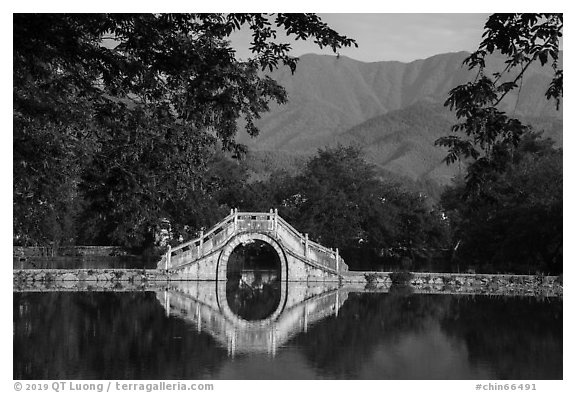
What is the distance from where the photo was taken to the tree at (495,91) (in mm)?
11273

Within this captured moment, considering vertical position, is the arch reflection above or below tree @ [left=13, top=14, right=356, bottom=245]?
below

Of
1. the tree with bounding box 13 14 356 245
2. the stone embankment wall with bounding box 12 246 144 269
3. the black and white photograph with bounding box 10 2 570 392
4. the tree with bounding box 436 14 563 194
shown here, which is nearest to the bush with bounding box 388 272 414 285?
the black and white photograph with bounding box 10 2 570 392

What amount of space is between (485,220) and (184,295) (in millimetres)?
22208

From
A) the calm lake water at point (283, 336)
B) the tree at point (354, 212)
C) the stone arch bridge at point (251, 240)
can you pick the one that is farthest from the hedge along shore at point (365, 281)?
the tree at point (354, 212)

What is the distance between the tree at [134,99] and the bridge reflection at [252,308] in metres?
5.67

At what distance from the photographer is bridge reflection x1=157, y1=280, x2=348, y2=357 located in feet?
77.8

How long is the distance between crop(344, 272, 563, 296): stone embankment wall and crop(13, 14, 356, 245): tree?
2325 cm

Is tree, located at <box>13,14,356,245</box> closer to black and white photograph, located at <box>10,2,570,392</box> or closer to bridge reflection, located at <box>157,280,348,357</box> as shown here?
black and white photograph, located at <box>10,2,570,392</box>

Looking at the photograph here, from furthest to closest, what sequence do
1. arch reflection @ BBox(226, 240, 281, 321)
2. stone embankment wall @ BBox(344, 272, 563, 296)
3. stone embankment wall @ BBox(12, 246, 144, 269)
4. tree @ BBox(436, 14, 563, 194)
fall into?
1. stone embankment wall @ BBox(12, 246, 144, 269)
2. stone embankment wall @ BBox(344, 272, 563, 296)
3. arch reflection @ BBox(226, 240, 281, 321)
4. tree @ BBox(436, 14, 563, 194)

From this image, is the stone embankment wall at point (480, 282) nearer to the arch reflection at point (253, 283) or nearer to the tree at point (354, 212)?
the arch reflection at point (253, 283)

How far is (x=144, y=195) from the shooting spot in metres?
16.4

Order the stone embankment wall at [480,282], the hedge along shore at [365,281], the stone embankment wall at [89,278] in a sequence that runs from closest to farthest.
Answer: the hedge along shore at [365,281]
the stone embankment wall at [480,282]
the stone embankment wall at [89,278]
